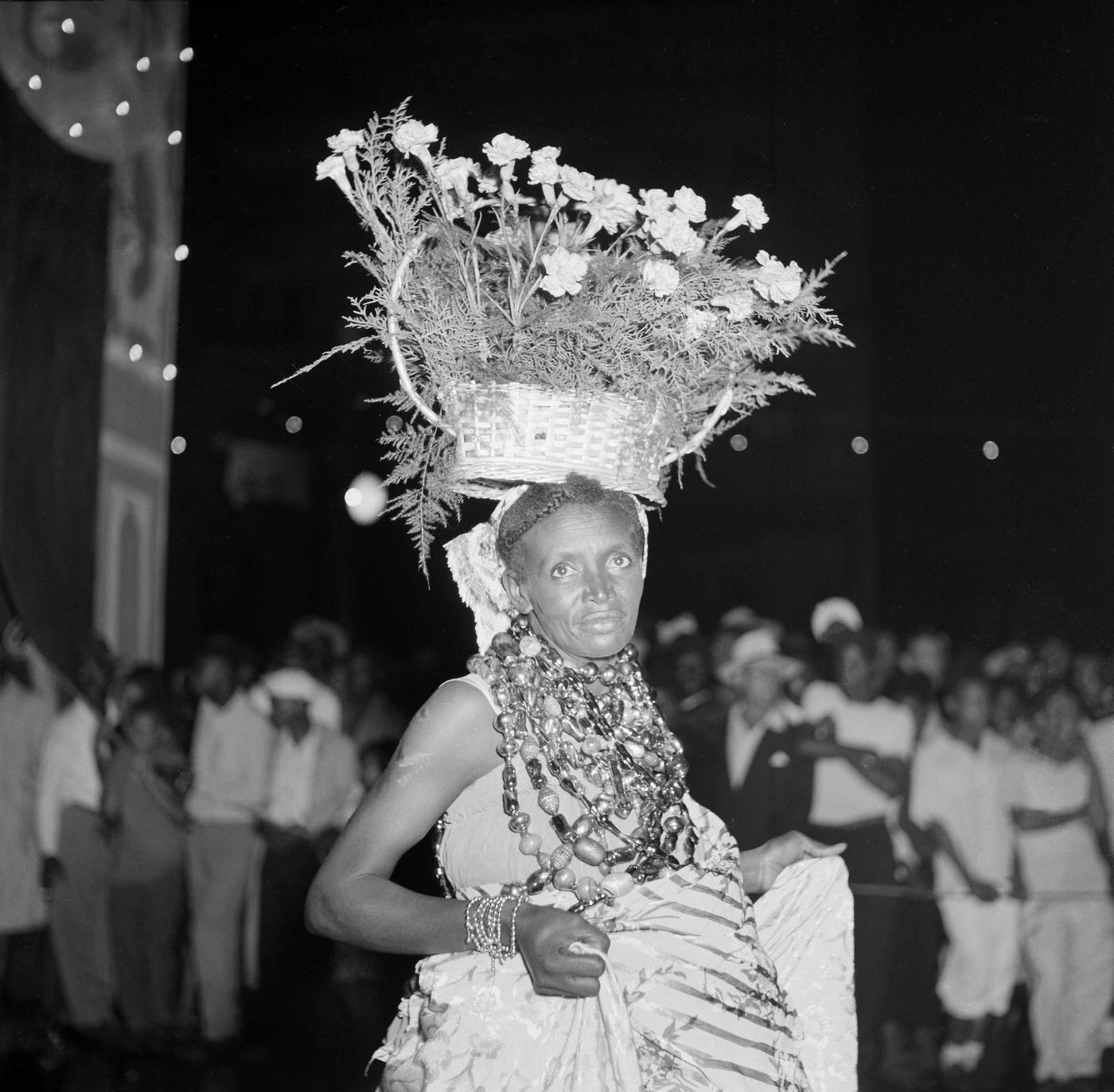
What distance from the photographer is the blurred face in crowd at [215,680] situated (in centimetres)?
660

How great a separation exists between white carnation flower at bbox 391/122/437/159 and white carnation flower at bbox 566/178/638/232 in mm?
280

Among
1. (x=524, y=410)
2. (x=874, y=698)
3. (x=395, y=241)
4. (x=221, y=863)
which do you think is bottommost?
(x=221, y=863)

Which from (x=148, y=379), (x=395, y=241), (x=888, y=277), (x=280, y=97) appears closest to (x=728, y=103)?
(x=888, y=277)

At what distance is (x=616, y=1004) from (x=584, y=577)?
2.19ft

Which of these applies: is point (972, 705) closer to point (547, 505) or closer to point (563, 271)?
point (547, 505)

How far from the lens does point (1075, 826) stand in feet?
17.6

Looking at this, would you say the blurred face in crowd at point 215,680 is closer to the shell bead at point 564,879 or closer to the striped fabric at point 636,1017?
the striped fabric at point 636,1017

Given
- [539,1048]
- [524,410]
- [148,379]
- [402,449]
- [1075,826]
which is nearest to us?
[539,1048]

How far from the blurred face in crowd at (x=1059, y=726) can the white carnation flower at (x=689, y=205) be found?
3.80 meters

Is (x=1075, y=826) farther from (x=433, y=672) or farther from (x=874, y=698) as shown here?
(x=433, y=672)

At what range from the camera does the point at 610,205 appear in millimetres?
2320

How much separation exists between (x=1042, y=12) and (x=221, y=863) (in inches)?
190

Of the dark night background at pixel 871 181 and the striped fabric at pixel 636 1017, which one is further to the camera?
the dark night background at pixel 871 181

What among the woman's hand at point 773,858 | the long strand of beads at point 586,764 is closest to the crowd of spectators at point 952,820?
the woman's hand at point 773,858
